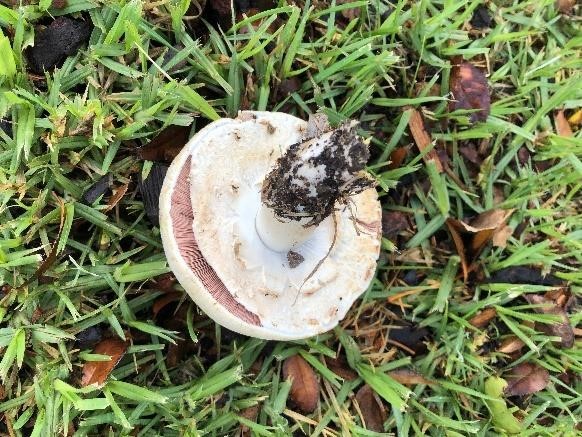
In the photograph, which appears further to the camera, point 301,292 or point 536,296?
point 536,296

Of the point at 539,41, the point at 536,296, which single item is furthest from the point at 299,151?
the point at 539,41

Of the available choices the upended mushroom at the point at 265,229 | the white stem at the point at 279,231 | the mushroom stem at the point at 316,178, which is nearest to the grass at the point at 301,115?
the upended mushroom at the point at 265,229

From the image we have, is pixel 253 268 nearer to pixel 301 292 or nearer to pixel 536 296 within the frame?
pixel 301 292

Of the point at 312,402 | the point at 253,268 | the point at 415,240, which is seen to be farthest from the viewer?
the point at 415,240

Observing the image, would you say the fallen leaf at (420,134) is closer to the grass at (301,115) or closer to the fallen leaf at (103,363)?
the grass at (301,115)

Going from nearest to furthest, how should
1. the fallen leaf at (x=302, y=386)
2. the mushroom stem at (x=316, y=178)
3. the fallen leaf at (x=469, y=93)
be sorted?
the mushroom stem at (x=316, y=178) → the fallen leaf at (x=302, y=386) → the fallen leaf at (x=469, y=93)

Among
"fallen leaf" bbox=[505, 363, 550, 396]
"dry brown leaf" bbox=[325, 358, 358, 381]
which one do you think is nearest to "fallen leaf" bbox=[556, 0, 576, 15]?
"fallen leaf" bbox=[505, 363, 550, 396]

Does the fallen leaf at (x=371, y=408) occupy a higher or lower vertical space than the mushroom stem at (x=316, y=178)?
lower
